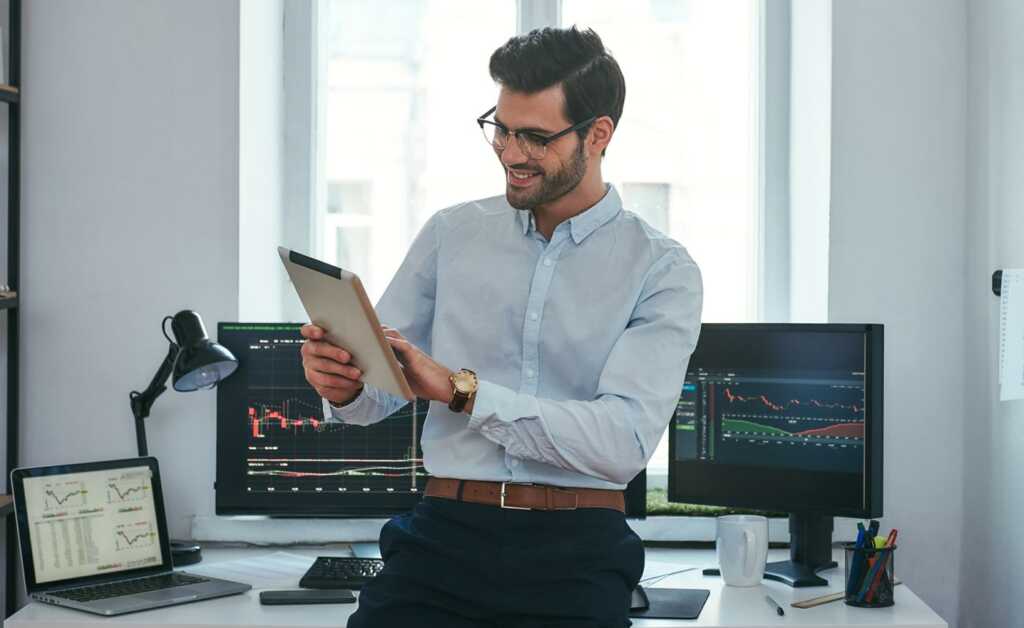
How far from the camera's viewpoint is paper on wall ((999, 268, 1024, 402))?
2107mm

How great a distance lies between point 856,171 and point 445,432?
A: 1263 mm

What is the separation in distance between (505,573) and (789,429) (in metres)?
0.88

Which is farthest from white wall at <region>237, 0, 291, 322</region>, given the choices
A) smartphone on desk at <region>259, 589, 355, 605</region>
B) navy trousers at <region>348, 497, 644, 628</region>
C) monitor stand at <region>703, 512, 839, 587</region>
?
monitor stand at <region>703, 512, 839, 587</region>

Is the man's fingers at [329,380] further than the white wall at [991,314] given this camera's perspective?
No

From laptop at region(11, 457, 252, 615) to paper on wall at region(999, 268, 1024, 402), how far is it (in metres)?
1.46

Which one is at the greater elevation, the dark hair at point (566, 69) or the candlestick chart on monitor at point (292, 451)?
the dark hair at point (566, 69)

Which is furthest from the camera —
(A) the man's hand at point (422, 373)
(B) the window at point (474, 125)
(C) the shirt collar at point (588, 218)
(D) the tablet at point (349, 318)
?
(B) the window at point (474, 125)

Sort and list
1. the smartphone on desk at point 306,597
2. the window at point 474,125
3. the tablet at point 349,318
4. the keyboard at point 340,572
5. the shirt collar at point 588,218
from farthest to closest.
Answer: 1. the window at point 474,125
2. the keyboard at point 340,572
3. the smartphone on desk at point 306,597
4. the shirt collar at point 588,218
5. the tablet at point 349,318

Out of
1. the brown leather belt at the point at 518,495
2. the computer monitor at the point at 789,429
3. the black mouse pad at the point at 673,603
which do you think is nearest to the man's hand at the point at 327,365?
the brown leather belt at the point at 518,495

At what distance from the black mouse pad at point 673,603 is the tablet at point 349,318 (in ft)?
2.44

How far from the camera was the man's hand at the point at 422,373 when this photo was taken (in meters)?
1.55

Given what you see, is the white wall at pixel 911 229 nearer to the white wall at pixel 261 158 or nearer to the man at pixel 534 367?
the man at pixel 534 367

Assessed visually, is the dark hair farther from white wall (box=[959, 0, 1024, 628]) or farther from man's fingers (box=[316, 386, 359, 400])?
white wall (box=[959, 0, 1024, 628])

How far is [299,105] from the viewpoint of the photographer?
2.84 metres
